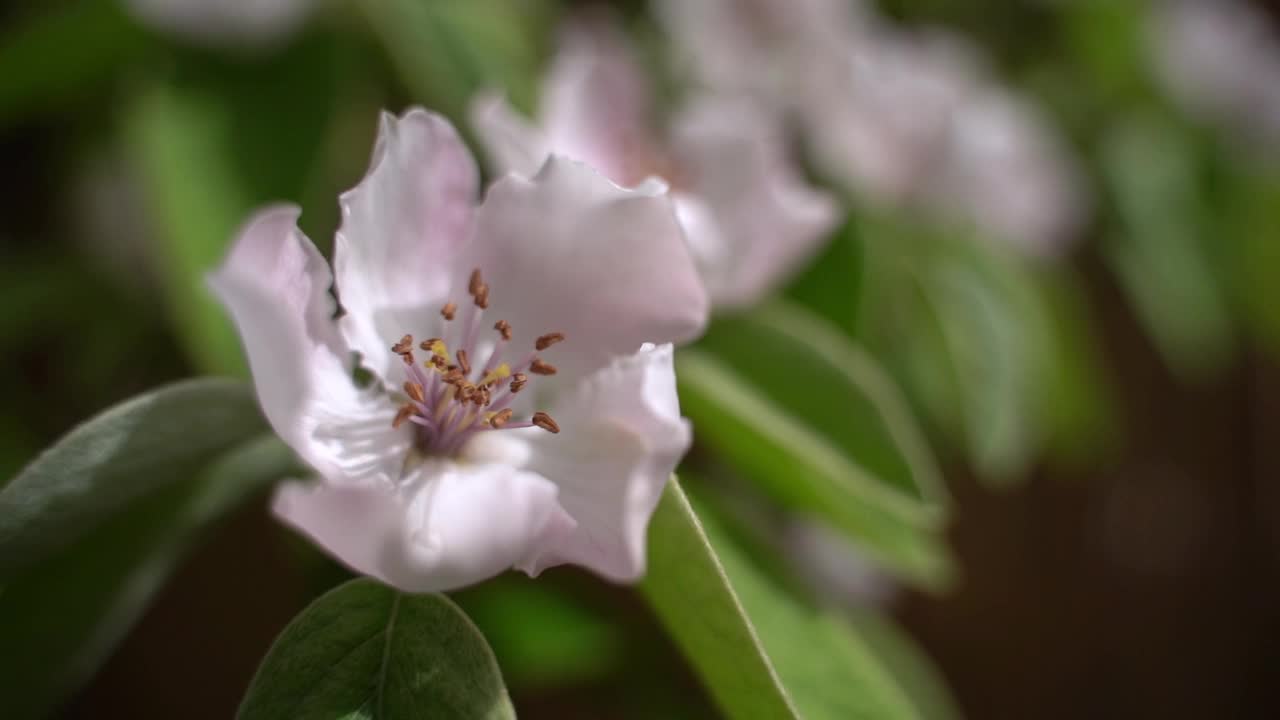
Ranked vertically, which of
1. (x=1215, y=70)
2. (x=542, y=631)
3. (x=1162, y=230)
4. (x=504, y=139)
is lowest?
(x=542, y=631)

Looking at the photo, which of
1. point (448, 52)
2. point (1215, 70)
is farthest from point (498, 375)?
point (1215, 70)

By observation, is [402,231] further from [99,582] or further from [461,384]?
[99,582]

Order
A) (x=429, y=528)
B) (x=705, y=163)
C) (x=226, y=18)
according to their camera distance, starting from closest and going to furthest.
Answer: (x=429, y=528), (x=705, y=163), (x=226, y=18)

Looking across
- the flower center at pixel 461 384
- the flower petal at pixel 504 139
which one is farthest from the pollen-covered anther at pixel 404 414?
the flower petal at pixel 504 139

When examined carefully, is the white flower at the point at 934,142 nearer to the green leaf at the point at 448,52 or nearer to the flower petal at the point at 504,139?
the green leaf at the point at 448,52

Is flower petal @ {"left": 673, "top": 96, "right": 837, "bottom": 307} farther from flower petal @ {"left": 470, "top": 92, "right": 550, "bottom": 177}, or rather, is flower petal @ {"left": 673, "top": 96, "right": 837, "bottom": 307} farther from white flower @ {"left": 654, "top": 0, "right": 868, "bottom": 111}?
white flower @ {"left": 654, "top": 0, "right": 868, "bottom": 111}

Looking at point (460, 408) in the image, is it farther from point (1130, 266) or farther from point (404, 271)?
point (1130, 266)

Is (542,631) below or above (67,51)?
below
